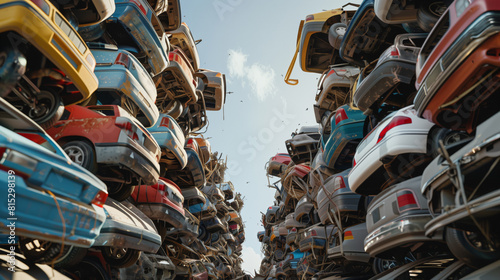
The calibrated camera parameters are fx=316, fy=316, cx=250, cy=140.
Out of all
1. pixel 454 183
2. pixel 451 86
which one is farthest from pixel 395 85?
pixel 454 183

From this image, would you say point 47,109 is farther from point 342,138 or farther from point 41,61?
point 342,138

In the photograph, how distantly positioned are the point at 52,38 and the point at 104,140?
5.33ft

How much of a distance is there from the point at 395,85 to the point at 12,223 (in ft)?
18.9

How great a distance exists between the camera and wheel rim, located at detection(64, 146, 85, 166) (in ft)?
15.7

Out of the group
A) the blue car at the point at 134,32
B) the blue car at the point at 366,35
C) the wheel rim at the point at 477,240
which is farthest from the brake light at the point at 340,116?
the blue car at the point at 134,32

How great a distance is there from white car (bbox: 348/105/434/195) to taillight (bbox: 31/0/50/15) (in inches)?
187

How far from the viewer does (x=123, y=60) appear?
6246 millimetres

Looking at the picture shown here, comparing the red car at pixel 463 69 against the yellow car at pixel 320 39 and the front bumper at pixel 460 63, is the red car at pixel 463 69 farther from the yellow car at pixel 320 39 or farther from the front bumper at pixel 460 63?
the yellow car at pixel 320 39

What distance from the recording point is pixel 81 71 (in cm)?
445


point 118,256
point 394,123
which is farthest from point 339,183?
point 118,256

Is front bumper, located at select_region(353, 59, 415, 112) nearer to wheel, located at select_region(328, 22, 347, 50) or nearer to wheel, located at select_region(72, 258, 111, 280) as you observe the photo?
wheel, located at select_region(328, 22, 347, 50)

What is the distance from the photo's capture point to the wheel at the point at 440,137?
4.25 m

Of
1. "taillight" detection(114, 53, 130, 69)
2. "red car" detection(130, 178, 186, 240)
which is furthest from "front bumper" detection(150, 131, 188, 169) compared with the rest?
"taillight" detection(114, 53, 130, 69)

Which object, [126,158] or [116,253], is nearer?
[126,158]
